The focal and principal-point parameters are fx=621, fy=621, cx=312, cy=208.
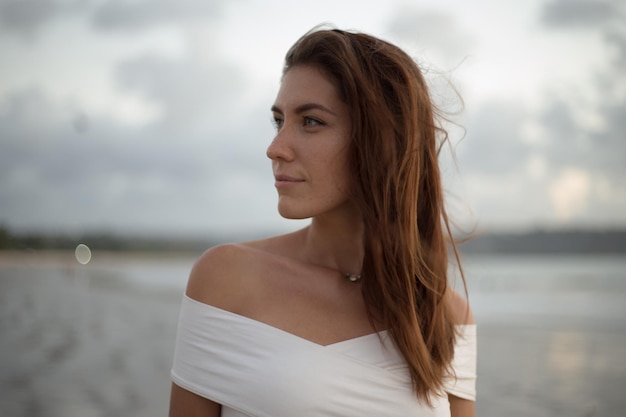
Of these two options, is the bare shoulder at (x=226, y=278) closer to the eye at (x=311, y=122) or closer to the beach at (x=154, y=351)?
the eye at (x=311, y=122)

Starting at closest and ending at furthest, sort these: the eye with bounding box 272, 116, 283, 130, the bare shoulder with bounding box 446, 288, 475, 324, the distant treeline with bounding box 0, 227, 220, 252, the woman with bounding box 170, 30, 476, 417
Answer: the woman with bounding box 170, 30, 476, 417 → the eye with bounding box 272, 116, 283, 130 → the bare shoulder with bounding box 446, 288, 475, 324 → the distant treeline with bounding box 0, 227, 220, 252

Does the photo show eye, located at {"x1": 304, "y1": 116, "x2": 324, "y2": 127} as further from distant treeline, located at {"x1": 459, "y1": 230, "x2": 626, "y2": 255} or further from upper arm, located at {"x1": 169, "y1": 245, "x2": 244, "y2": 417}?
distant treeline, located at {"x1": 459, "y1": 230, "x2": 626, "y2": 255}

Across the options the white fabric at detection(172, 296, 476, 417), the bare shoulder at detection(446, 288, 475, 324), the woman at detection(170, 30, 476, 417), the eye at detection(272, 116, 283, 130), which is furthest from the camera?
the bare shoulder at detection(446, 288, 475, 324)

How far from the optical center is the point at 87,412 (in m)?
6.46

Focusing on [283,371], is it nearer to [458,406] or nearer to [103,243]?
[458,406]

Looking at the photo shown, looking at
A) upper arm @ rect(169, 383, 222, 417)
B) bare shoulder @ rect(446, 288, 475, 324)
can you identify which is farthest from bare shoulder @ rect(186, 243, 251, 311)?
bare shoulder @ rect(446, 288, 475, 324)

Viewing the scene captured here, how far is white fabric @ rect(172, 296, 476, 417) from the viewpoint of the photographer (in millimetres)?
2189

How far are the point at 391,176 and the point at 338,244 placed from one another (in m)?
0.44

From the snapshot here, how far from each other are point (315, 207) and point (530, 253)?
3786cm

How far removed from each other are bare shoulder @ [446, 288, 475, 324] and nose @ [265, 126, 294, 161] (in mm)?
988

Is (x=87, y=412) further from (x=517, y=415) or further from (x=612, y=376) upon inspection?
(x=612, y=376)

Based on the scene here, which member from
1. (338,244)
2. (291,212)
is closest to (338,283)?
(338,244)

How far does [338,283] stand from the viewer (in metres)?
2.61

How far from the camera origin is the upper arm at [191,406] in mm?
2336
